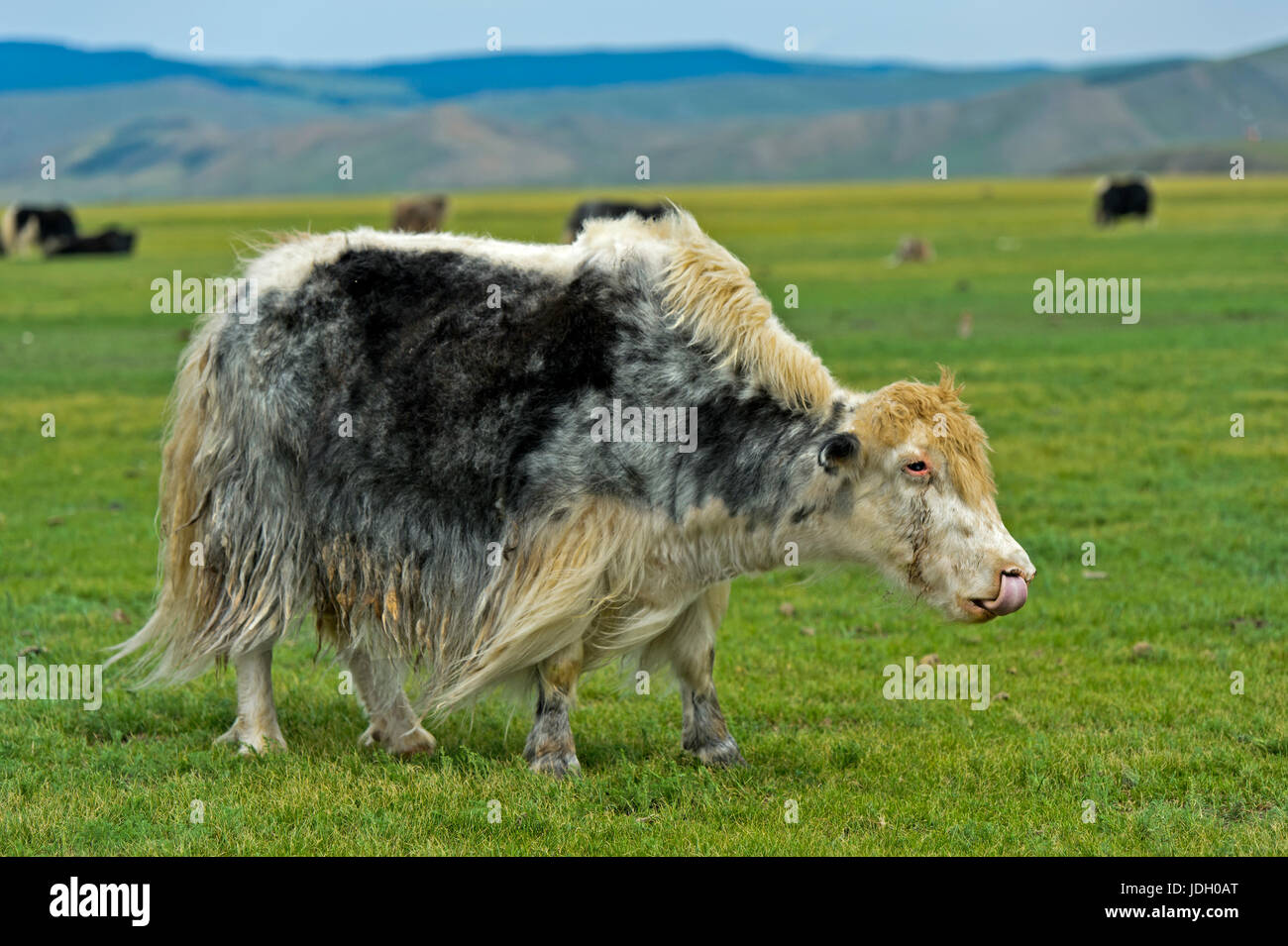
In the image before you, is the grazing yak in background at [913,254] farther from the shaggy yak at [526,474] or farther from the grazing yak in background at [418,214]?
the shaggy yak at [526,474]

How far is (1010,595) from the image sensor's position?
640cm

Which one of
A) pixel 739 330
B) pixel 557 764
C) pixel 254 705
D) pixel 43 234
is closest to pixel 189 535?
pixel 254 705

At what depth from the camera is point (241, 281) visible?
306 inches

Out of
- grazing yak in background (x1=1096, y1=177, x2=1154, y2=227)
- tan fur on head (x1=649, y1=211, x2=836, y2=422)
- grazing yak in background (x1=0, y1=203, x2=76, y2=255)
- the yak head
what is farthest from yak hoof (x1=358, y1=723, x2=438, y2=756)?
grazing yak in background (x1=1096, y1=177, x2=1154, y2=227)

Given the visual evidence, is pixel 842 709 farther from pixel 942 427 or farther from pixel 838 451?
pixel 942 427

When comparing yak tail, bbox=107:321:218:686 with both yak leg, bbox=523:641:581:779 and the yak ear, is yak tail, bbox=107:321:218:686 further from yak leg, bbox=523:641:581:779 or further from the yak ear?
the yak ear

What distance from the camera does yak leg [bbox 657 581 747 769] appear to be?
7.38 metres

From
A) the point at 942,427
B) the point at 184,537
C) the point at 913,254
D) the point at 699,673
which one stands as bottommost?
the point at 699,673

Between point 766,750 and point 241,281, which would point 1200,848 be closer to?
point 766,750

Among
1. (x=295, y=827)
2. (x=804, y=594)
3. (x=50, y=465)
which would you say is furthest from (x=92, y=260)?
(x=295, y=827)

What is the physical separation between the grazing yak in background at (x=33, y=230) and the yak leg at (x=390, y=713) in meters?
54.0

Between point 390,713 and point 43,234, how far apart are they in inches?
2169

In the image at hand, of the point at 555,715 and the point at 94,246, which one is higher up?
the point at 94,246

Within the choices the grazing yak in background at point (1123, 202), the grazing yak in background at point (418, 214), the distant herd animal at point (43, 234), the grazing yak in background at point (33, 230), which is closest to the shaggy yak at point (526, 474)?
the grazing yak in background at point (418, 214)
